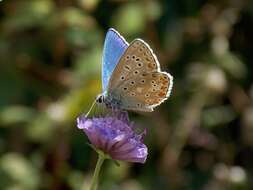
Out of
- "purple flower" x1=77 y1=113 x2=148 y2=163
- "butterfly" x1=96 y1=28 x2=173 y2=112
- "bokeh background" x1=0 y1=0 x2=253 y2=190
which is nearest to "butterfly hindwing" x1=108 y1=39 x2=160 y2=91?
"butterfly" x1=96 y1=28 x2=173 y2=112

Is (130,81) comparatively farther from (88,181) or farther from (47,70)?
(47,70)

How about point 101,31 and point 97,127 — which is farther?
point 101,31

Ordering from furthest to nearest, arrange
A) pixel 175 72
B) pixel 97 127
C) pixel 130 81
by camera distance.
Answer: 1. pixel 175 72
2. pixel 130 81
3. pixel 97 127

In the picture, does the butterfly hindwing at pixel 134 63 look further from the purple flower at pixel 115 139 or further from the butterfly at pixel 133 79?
the purple flower at pixel 115 139

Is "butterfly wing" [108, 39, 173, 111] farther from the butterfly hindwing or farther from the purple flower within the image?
the purple flower

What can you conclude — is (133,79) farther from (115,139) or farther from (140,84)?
(115,139)

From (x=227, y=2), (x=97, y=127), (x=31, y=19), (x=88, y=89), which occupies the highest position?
(x=227, y=2)

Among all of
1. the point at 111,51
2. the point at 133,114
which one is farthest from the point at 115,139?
the point at 133,114

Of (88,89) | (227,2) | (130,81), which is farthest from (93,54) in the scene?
(130,81)

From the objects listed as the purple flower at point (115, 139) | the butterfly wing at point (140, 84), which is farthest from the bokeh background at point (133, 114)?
the purple flower at point (115, 139)
